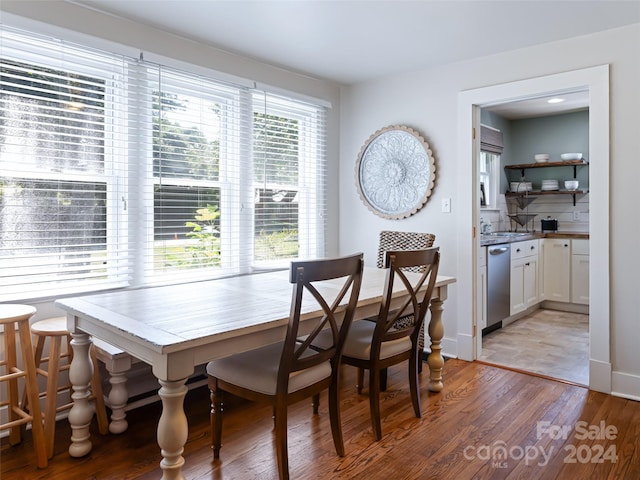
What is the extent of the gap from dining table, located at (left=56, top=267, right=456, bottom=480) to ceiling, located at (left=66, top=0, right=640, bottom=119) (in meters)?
1.58

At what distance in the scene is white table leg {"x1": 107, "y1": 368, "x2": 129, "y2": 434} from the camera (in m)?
2.31

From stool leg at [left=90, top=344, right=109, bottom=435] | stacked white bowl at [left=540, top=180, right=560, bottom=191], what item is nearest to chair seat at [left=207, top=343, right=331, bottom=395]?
stool leg at [left=90, top=344, right=109, bottom=435]

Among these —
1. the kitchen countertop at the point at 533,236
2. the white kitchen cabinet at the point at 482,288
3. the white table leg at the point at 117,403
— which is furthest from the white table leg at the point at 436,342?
the white table leg at the point at 117,403

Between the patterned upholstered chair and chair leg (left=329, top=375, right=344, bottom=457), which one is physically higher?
the patterned upholstered chair

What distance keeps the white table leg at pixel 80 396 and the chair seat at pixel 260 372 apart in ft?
1.95

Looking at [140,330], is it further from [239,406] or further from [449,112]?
[449,112]

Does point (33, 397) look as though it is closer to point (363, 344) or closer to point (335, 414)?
point (335, 414)

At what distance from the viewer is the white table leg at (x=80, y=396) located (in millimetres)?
2062

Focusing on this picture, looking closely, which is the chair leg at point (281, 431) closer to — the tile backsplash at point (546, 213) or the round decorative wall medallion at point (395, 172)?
the round decorative wall medallion at point (395, 172)

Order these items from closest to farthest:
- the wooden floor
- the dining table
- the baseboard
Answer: the dining table, the wooden floor, the baseboard

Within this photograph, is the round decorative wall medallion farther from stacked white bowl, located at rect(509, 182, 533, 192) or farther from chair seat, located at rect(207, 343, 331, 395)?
stacked white bowl, located at rect(509, 182, 533, 192)

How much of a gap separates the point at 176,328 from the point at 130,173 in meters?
Result: 1.50

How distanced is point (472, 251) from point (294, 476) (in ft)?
7.01

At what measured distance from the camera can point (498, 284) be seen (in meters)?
4.14
